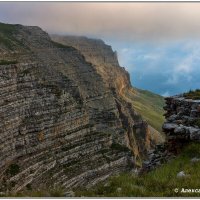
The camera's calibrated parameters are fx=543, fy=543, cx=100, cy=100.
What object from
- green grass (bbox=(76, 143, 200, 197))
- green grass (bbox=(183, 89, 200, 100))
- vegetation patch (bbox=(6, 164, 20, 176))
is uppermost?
green grass (bbox=(183, 89, 200, 100))

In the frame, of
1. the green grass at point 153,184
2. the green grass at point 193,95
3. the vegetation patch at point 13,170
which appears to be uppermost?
the green grass at point 193,95

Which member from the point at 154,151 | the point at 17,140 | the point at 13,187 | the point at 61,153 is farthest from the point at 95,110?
the point at 154,151

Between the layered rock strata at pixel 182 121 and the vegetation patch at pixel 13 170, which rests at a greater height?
the layered rock strata at pixel 182 121

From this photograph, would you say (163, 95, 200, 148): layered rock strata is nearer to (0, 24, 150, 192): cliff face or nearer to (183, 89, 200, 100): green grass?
(183, 89, 200, 100): green grass

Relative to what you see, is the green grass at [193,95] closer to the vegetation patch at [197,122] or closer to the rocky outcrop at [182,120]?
the rocky outcrop at [182,120]

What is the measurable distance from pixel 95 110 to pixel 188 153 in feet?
560

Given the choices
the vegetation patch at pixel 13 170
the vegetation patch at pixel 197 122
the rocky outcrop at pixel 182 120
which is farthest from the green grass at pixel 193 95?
the vegetation patch at pixel 13 170

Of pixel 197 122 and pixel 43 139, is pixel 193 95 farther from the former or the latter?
pixel 43 139

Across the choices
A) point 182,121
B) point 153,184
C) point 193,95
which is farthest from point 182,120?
point 153,184

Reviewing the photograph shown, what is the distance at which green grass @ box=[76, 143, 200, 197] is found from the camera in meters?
17.9

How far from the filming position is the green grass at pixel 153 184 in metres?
17.9

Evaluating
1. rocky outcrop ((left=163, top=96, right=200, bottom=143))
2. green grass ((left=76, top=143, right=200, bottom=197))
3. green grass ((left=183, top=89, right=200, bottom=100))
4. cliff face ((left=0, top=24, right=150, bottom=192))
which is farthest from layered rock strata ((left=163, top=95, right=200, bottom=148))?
cliff face ((left=0, top=24, right=150, bottom=192))

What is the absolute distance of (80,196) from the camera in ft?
58.6

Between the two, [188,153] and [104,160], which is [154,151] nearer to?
[188,153]
